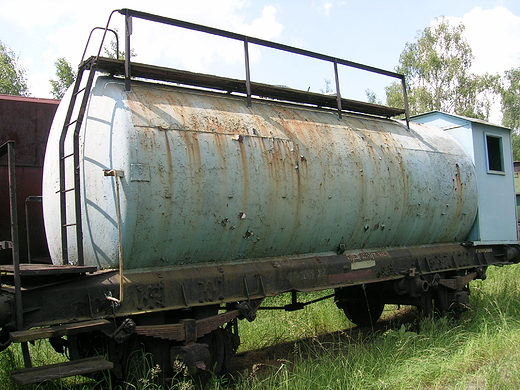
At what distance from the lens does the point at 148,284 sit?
15.0 feet

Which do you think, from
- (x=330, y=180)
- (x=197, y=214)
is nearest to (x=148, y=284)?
(x=197, y=214)

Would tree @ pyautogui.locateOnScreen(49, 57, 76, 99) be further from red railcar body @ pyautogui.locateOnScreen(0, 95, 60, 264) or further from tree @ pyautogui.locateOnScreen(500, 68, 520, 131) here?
tree @ pyautogui.locateOnScreen(500, 68, 520, 131)

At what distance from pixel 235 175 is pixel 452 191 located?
3.98 meters

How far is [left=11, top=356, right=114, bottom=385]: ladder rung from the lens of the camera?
146 inches

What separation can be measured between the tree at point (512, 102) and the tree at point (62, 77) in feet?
113

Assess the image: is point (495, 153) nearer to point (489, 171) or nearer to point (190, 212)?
point (489, 171)

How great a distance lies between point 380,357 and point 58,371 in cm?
362

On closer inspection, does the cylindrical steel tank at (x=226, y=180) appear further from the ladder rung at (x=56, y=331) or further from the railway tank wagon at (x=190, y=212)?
the ladder rung at (x=56, y=331)

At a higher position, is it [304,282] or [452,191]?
[452,191]

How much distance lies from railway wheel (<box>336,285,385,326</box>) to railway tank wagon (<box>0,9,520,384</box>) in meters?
1.47

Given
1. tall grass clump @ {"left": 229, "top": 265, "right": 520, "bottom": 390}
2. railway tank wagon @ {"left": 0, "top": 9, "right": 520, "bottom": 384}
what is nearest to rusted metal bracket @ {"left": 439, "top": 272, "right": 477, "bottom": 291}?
tall grass clump @ {"left": 229, "top": 265, "right": 520, "bottom": 390}

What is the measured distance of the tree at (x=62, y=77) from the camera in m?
25.6

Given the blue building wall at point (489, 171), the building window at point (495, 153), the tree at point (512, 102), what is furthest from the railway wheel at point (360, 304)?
the tree at point (512, 102)

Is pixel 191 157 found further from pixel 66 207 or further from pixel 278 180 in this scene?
pixel 66 207
